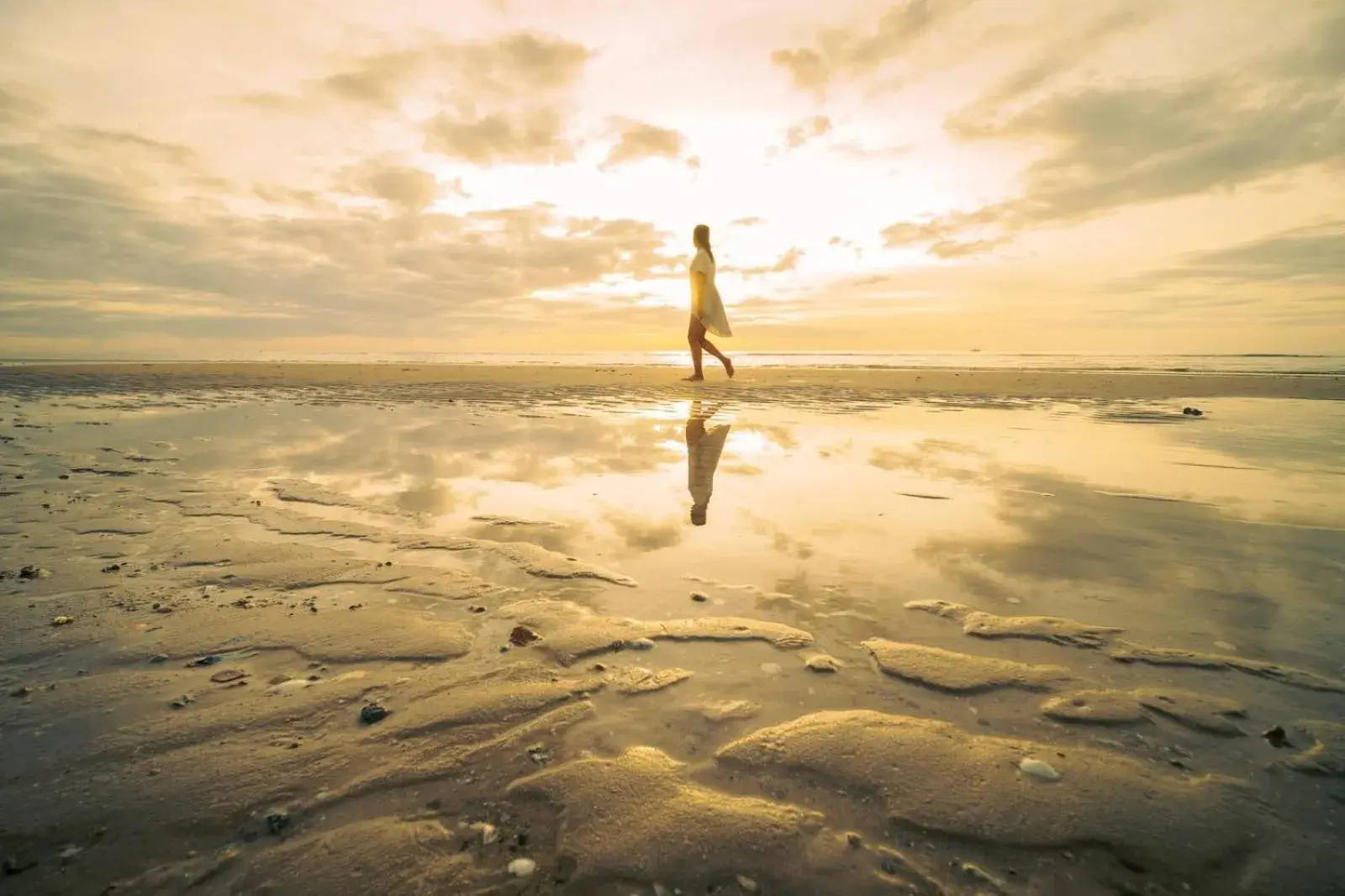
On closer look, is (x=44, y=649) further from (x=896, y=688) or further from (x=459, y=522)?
(x=896, y=688)

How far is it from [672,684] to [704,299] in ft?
46.5

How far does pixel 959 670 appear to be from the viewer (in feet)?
7.47

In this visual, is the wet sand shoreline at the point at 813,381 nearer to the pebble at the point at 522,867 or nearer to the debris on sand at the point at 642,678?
the debris on sand at the point at 642,678

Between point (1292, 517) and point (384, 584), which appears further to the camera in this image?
point (1292, 517)

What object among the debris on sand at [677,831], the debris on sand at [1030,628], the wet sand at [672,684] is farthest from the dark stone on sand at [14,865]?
the debris on sand at [1030,628]

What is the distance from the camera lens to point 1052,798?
5.38 ft

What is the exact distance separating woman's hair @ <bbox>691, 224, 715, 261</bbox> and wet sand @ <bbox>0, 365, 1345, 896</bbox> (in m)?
11.3

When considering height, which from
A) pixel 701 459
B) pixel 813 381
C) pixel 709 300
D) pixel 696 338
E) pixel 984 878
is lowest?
pixel 984 878

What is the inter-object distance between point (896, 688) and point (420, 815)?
1574mm

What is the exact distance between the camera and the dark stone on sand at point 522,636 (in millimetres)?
2535

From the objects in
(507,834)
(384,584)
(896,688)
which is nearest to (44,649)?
(384,584)

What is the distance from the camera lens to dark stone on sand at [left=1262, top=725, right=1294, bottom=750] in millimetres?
1830

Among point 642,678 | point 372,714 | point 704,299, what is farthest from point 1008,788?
point 704,299

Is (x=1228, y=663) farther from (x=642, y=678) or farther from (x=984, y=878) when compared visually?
(x=642, y=678)
